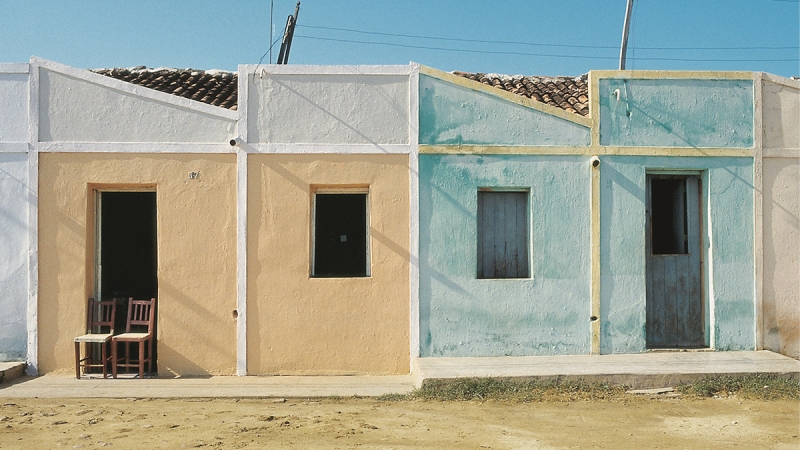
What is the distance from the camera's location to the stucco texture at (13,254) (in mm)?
8734

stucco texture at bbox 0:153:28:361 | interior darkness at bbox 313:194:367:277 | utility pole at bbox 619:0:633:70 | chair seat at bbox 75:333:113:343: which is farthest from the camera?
utility pole at bbox 619:0:633:70

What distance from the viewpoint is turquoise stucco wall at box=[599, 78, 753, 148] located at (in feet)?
30.1

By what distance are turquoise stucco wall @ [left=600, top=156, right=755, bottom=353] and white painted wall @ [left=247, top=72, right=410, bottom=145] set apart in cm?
304

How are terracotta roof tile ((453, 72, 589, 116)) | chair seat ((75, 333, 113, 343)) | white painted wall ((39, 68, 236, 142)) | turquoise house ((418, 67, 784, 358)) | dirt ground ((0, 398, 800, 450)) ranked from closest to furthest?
1. dirt ground ((0, 398, 800, 450))
2. chair seat ((75, 333, 113, 343))
3. white painted wall ((39, 68, 236, 142))
4. turquoise house ((418, 67, 784, 358))
5. terracotta roof tile ((453, 72, 589, 116))

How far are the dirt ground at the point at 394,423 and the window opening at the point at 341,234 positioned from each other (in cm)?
204

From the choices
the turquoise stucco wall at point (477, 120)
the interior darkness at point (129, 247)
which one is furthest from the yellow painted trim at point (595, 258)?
the interior darkness at point (129, 247)

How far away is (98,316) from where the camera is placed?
888cm

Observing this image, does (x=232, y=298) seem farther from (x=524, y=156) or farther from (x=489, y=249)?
(x=524, y=156)

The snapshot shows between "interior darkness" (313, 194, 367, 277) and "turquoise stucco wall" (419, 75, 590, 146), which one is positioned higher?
"turquoise stucco wall" (419, 75, 590, 146)

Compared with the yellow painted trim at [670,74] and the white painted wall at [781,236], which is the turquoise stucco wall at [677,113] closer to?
the yellow painted trim at [670,74]

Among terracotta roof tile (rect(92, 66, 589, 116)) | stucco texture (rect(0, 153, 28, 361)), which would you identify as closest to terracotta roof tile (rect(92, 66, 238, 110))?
terracotta roof tile (rect(92, 66, 589, 116))

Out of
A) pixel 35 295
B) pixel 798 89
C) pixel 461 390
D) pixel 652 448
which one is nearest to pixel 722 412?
pixel 652 448

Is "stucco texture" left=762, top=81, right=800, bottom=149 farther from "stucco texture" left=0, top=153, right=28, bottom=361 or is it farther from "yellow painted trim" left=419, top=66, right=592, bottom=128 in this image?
"stucco texture" left=0, top=153, right=28, bottom=361

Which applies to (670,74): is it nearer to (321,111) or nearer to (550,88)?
(550,88)
